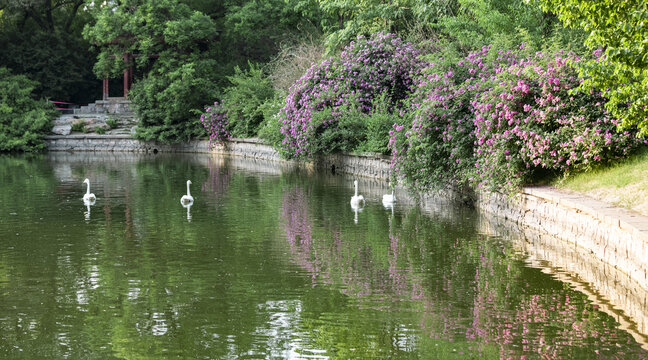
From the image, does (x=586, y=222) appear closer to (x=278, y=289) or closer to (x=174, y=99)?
(x=278, y=289)

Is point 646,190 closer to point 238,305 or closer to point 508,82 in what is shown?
point 508,82

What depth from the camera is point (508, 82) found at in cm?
1357

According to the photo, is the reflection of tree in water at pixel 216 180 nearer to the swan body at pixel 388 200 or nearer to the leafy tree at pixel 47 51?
the swan body at pixel 388 200

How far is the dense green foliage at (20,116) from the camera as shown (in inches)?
1442

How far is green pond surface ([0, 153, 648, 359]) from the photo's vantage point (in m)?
6.65

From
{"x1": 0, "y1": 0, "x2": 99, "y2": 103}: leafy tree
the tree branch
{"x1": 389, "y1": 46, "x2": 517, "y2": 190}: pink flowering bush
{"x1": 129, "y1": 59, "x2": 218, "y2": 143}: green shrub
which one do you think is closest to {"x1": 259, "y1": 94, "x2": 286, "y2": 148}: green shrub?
{"x1": 129, "y1": 59, "x2": 218, "y2": 143}: green shrub

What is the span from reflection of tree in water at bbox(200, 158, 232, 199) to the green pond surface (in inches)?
105

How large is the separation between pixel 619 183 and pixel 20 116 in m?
32.8

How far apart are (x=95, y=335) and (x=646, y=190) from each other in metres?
7.07

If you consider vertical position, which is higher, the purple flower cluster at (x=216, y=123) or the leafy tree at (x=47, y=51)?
the leafy tree at (x=47, y=51)

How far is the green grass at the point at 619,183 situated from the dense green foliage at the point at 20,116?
29585 mm

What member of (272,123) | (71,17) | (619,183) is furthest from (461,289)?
(71,17)

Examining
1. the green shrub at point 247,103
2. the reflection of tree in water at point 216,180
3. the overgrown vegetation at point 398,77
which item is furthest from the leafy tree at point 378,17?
the reflection of tree in water at point 216,180

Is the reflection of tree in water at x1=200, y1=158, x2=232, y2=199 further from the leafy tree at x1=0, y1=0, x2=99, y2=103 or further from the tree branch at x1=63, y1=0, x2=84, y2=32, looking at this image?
the tree branch at x1=63, y1=0, x2=84, y2=32
